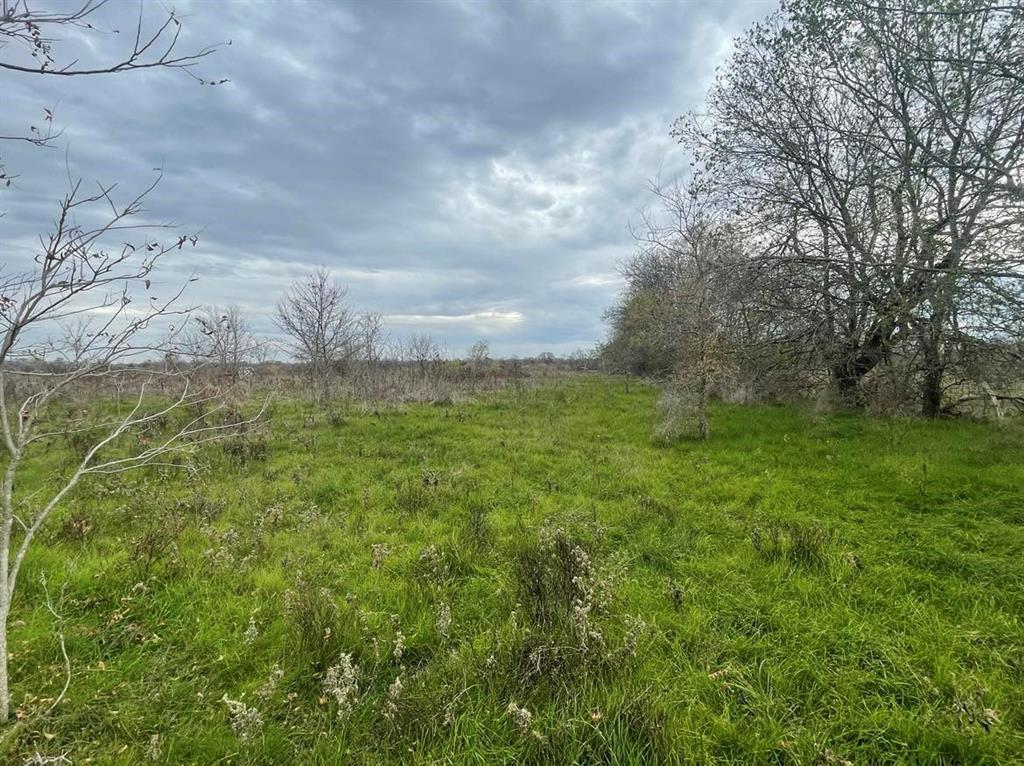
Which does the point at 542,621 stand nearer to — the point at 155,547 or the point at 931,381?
the point at 155,547

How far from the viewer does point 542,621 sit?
3.41m

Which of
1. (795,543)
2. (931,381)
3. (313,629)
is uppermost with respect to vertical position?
(931,381)

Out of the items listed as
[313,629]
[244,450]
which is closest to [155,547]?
[313,629]

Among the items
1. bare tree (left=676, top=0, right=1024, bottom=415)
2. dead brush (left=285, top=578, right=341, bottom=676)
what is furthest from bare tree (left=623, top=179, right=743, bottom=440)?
dead brush (left=285, top=578, right=341, bottom=676)

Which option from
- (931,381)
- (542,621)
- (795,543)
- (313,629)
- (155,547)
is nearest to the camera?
(313,629)

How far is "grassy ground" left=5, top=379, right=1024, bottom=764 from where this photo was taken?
2.45 metres

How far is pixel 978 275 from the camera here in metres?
5.77

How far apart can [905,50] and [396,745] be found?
10695mm

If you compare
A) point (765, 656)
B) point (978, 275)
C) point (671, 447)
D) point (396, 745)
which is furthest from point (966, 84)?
point (396, 745)

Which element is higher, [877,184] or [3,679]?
[877,184]

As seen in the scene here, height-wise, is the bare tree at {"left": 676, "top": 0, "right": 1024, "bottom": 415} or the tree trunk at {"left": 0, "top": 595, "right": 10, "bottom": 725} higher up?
the bare tree at {"left": 676, "top": 0, "right": 1024, "bottom": 415}

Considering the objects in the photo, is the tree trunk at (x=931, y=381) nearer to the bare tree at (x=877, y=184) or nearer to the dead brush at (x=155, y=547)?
the bare tree at (x=877, y=184)

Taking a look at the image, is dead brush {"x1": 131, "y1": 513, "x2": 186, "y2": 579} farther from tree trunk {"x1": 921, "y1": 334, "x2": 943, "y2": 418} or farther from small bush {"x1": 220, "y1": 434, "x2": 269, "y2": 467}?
tree trunk {"x1": 921, "y1": 334, "x2": 943, "y2": 418}

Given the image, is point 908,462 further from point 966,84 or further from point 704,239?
point 704,239
